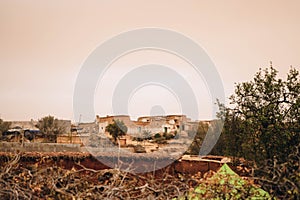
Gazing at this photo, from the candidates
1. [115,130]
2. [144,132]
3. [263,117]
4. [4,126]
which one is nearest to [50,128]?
[4,126]

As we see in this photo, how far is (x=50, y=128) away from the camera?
1513 centimetres

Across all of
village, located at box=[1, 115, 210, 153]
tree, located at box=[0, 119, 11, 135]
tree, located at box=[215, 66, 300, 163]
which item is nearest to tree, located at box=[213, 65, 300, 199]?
tree, located at box=[215, 66, 300, 163]

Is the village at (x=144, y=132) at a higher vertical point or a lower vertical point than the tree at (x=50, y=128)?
lower

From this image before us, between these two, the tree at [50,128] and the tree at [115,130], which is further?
the tree at [50,128]

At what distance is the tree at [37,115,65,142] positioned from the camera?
14797mm

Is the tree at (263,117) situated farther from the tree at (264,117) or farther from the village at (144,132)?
the village at (144,132)

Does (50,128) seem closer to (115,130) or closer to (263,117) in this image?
(115,130)

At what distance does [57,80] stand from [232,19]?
4.37 metres

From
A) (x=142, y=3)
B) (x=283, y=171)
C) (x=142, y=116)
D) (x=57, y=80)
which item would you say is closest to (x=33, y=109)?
(x=57, y=80)

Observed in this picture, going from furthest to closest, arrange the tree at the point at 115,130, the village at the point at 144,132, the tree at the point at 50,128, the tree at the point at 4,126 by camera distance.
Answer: the tree at the point at 50,128
the tree at the point at 4,126
the tree at the point at 115,130
the village at the point at 144,132

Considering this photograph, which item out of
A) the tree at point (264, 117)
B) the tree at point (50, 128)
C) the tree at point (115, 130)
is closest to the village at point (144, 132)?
the tree at point (115, 130)

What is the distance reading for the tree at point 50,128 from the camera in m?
14.8

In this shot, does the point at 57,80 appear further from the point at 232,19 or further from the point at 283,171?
the point at 283,171

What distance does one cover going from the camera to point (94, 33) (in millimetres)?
6746
